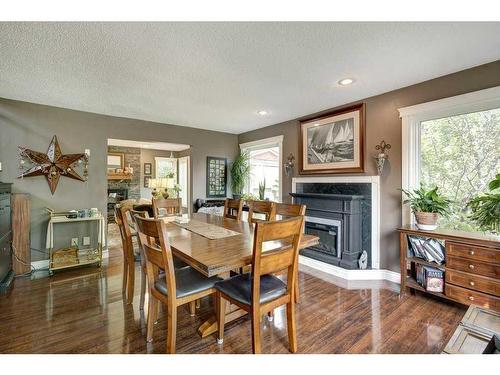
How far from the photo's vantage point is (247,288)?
169cm

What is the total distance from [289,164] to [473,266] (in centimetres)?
274

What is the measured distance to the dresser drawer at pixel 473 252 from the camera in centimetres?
203

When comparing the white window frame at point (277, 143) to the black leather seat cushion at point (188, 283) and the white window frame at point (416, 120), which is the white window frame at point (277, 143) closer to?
the white window frame at point (416, 120)

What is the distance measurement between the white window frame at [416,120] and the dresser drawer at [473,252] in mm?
601

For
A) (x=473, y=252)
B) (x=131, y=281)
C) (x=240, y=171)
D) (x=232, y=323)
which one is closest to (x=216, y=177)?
(x=240, y=171)

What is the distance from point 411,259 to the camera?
8.38 feet

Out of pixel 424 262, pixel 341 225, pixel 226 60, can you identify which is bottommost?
pixel 424 262

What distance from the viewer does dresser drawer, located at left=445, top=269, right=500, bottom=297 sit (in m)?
2.03

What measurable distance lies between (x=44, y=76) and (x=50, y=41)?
0.87m

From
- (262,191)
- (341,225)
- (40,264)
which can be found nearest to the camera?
(341,225)

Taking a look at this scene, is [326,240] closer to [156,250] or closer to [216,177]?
[156,250]

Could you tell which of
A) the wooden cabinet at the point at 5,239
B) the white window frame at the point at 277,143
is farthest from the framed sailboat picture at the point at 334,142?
the wooden cabinet at the point at 5,239

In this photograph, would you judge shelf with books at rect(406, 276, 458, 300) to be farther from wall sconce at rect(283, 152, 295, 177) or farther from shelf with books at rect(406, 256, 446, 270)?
wall sconce at rect(283, 152, 295, 177)
